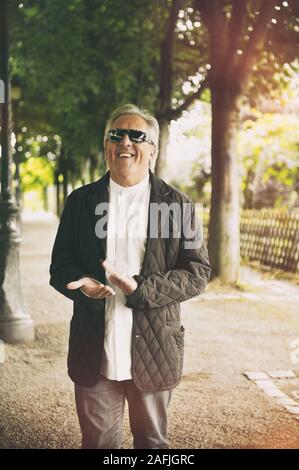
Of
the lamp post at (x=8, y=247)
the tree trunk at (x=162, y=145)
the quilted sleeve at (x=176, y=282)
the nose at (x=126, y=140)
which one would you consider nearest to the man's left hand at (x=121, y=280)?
the quilted sleeve at (x=176, y=282)

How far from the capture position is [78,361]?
308 centimetres

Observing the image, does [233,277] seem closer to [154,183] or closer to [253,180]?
[154,183]

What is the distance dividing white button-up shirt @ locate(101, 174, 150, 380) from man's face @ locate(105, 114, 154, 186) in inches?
2.1

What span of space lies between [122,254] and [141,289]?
9.4 inches

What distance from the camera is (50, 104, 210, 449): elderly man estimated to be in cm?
304

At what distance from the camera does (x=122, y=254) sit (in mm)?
3104

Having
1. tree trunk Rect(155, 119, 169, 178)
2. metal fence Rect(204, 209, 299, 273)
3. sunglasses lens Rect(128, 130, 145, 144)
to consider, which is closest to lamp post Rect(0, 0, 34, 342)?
sunglasses lens Rect(128, 130, 145, 144)

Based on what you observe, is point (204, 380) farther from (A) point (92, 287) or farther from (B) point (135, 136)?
(B) point (135, 136)

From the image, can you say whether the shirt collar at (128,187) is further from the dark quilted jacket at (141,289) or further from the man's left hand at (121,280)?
the man's left hand at (121,280)

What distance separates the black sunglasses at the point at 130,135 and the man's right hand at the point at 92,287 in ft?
2.17

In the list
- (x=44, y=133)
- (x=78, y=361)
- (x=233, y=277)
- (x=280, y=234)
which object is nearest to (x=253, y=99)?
(x=280, y=234)

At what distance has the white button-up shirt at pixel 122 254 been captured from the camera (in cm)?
304

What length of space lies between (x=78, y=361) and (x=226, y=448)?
5.89 ft

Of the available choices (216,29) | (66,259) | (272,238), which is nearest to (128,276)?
(66,259)
